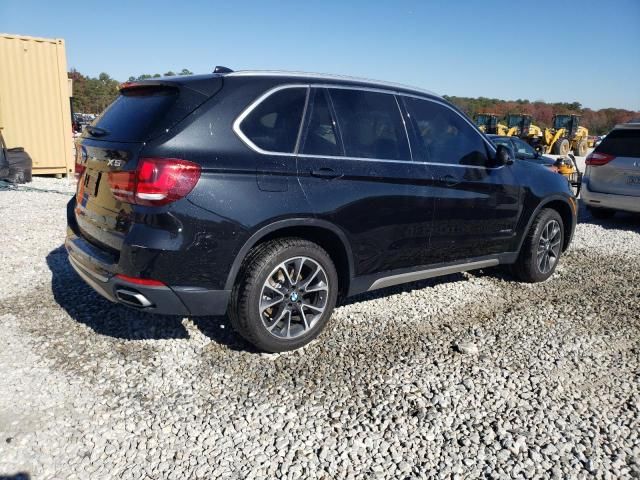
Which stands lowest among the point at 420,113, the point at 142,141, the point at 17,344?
the point at 17,344

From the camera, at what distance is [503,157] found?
14.9 ft

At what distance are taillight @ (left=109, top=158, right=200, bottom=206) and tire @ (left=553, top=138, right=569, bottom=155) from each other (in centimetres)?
2843

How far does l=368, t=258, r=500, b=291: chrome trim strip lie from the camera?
391 centimetres

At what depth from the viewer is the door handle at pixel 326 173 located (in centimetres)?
335

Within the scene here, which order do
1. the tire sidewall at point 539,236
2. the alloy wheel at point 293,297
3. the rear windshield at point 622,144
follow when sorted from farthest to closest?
the rear windshield at point 622,144 < the tire sidewall at point 539,236 < the alloy wheel at point 293,297

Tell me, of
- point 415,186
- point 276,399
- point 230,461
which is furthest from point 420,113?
point 230,461

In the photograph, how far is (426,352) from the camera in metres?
3.62

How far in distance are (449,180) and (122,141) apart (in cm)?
251

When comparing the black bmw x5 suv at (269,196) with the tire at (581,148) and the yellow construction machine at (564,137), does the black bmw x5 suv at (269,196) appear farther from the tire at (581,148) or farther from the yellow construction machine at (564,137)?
the tire at (581,148)

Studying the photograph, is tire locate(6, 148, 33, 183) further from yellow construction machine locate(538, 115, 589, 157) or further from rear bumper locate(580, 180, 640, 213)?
yellow construction machine locate(538, 115, 589, 157)

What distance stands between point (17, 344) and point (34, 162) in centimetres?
1030

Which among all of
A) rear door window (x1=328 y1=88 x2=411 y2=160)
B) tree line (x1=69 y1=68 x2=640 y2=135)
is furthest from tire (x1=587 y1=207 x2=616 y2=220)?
tree line (x1=69 y1=68 x2=640 y2=135)

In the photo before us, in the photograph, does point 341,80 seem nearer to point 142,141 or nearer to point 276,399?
point 142,141

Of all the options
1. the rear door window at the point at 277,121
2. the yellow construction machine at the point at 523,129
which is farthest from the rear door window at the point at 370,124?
the yellow construction machine at the point at 523,129
